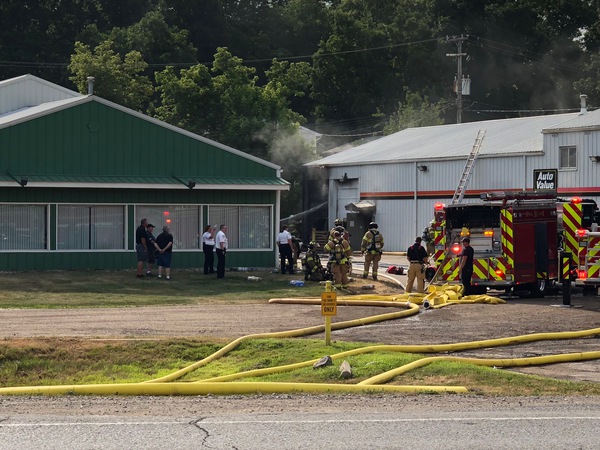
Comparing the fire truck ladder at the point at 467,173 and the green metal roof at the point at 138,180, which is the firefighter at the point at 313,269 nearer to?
the green metal roof at the point at 138,180

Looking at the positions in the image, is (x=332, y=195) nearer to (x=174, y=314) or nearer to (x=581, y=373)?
(x=174, y=314)

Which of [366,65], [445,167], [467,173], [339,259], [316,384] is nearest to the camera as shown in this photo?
[316,384]

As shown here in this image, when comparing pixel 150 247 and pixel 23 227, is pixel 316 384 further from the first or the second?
pixel 23 227

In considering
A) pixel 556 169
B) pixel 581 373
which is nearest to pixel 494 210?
pixel 581 373

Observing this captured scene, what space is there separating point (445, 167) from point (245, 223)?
14021 mm

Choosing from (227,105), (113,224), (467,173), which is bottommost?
(113,224)

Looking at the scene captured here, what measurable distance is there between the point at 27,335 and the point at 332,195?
1378 inches

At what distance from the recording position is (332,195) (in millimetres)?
53156

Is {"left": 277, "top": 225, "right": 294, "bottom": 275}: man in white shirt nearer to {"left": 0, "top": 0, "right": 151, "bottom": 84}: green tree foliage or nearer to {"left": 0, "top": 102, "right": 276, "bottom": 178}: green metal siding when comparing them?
{"left": 0, "top": 102, "right": 276, "bottom": 178}: green metal siding

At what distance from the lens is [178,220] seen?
34.8m

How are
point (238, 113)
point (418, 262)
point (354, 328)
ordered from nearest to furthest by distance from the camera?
1. point (354, 328)
2. point (418, 262)
3. point (238, 113)

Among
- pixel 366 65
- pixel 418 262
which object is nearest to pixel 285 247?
pixel 418 262

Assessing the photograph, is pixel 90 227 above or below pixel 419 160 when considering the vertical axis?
below

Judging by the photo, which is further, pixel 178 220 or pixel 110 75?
pixel 110 75
